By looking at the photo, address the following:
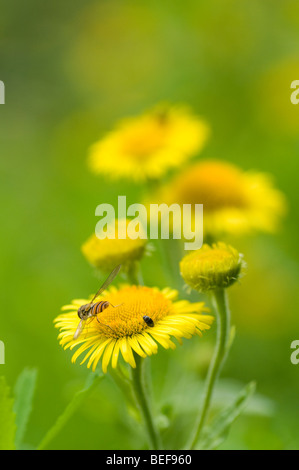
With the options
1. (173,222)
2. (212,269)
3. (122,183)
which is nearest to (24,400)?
(212,269)

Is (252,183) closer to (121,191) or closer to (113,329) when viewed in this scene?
(121,191)

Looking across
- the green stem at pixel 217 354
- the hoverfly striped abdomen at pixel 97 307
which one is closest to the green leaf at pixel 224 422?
the green stem at pixel 217 354

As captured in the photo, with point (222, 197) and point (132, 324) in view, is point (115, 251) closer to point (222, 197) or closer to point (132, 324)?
point (132, 324)

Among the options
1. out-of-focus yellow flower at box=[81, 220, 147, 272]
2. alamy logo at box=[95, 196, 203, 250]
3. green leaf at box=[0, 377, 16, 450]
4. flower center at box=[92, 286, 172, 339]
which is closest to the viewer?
green leaf at box=[0, 377, 16, 450]

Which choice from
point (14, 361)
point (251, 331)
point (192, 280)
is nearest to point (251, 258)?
point (251, 331)

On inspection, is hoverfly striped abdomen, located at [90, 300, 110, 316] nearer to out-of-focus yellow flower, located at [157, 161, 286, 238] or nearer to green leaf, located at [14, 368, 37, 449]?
green leaf, located at [14, 368, 37, 449]

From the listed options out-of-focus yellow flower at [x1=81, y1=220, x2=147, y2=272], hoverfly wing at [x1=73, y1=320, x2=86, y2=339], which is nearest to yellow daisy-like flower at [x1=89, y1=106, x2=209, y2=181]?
out-of-focus yellow flower at [x1=81, y1=220, x2=147, y2=272]

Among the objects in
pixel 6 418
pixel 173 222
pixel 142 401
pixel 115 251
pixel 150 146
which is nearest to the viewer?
pixel 6 418
